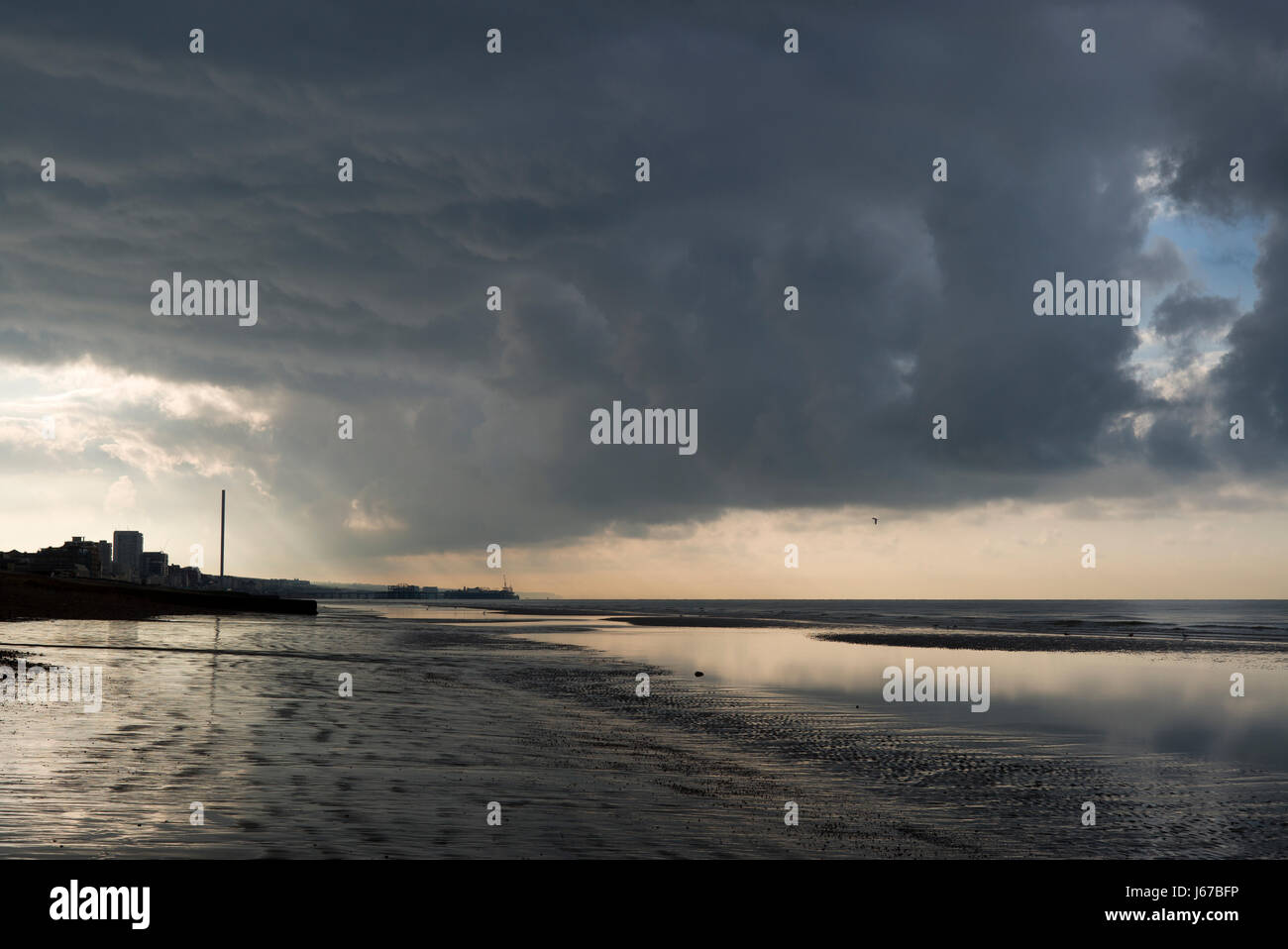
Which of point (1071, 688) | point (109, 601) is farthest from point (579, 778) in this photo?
point (109, 601)

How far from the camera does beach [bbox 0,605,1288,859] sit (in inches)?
494

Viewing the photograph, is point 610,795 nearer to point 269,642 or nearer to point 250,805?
point 250,805

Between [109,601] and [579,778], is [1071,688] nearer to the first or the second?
[579,778]

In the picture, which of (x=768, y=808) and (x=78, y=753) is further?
(x=78, y=753)

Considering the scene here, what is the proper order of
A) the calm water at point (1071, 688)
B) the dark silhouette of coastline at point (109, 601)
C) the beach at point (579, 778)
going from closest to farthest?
the beach at point (579, 778), the calm water at point (1071, 688), the dark silhouette of coastline at point (109, 601)

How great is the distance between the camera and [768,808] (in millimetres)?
14961

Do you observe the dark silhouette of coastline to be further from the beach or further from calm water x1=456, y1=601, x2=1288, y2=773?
the beach

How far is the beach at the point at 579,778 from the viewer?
12.6 meters

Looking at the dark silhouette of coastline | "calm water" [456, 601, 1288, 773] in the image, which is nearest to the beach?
"calm water" [456, 601, 1288, 773]

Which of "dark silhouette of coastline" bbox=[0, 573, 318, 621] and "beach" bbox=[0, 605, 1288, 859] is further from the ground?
"dark silhouette of coastline" bbox=[0, 573, 318, 621]

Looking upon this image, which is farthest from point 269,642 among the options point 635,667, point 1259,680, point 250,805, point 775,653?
point 1259,680

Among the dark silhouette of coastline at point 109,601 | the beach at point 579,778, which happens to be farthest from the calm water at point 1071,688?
the dark silhouette of coastline at point 109,601

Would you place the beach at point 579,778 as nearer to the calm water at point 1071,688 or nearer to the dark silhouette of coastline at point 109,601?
the calm water at point 1071,688
